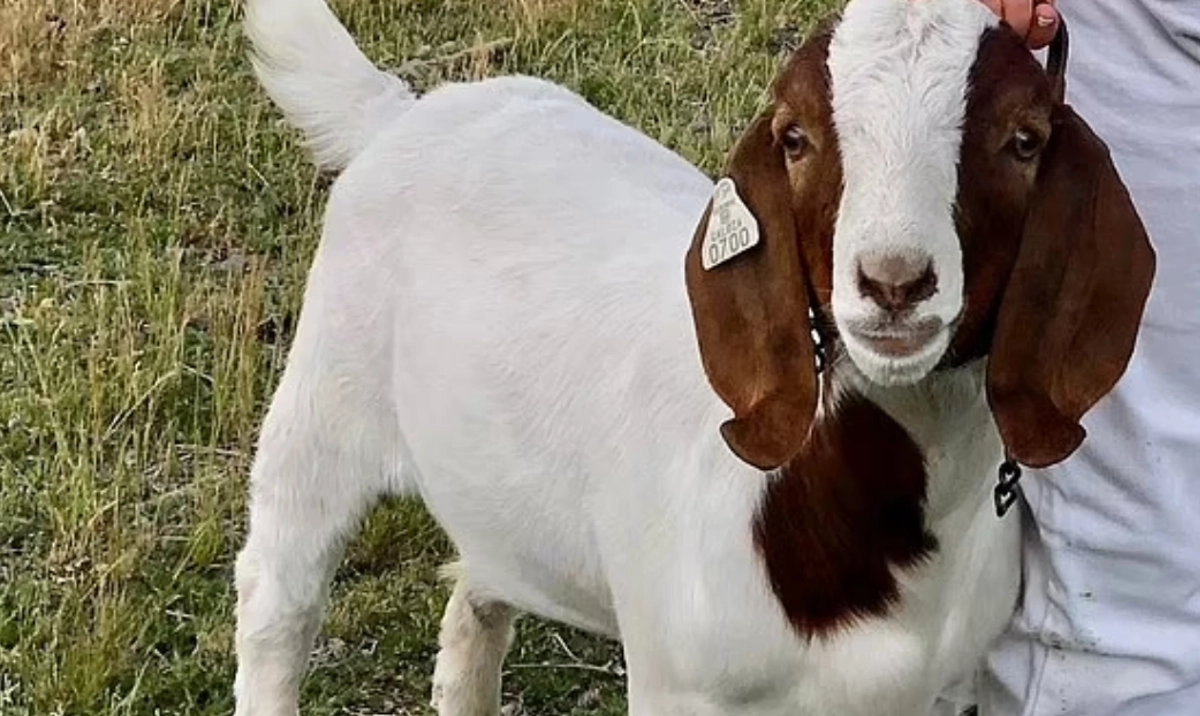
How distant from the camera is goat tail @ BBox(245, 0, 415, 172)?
408 cm

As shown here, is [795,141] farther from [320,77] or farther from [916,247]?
[320,77]

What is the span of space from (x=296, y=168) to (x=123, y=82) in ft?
2.85

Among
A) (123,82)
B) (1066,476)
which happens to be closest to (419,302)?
(1066,476)

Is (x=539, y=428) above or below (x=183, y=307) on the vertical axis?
above

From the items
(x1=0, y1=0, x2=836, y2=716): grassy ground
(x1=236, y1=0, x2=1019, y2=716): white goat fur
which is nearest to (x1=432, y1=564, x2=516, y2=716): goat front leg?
(x1=236, y1=0, x2=1019, y2=716): white goat fur

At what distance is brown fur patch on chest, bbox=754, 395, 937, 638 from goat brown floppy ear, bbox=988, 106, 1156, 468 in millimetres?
175

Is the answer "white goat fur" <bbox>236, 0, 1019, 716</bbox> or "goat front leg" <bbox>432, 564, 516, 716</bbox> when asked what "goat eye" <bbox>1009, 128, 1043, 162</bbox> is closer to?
"white goat fur" <bbox>236, 0, 1019, 716</bbox>

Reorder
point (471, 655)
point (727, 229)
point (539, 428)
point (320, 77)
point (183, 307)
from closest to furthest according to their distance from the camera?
point (727, 229), point (539, 428), point (320, 77), point (471, 655), point (183, 307)

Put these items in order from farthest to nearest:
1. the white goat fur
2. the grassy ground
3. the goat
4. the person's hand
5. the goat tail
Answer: the grassy ground
the goat tail
the white goat fur
the person's hand
the goat

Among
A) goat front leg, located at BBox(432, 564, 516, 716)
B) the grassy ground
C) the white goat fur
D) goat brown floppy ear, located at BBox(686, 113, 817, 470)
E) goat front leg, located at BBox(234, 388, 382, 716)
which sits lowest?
the grassy ground

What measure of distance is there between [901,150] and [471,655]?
6.18ft

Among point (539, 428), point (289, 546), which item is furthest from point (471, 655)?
point (539, 428)

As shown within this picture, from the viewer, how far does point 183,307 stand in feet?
18.0

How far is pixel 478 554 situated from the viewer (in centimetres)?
376
